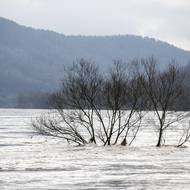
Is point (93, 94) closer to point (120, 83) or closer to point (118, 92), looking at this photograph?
point (118, 92)

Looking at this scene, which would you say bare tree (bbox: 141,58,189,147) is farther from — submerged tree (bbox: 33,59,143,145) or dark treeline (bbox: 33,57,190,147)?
submerged tree (bbox: 33,59,143,145)

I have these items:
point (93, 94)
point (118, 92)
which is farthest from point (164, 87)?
point (93, 94)

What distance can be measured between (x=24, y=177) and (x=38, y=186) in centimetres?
282

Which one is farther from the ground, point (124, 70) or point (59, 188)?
point (124, 70)

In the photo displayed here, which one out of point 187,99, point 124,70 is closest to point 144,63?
point 124,70

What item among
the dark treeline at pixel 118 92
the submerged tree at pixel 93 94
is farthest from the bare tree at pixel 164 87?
the submerged tree at pixel 93 94

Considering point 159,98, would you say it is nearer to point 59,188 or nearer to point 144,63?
point 144,63

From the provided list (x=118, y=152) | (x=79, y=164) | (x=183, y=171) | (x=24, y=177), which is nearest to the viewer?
(x=24, y=177)

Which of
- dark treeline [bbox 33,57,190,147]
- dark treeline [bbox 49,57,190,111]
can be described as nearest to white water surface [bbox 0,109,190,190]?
dark treeline [bbox 33,57,190,147]

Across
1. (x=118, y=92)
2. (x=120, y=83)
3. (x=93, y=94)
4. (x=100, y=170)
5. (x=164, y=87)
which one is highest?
(x=120, y=83)

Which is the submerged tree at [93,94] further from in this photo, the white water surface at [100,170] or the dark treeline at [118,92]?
the white water surface at [100,170]

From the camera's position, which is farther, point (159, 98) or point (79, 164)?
point (159, 98)

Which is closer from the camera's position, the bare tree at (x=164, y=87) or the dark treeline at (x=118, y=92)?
the bare tree at (x=164, y=87)

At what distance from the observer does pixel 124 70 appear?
140 feet
